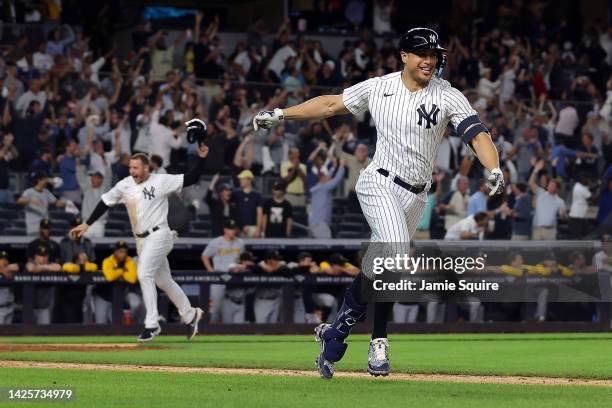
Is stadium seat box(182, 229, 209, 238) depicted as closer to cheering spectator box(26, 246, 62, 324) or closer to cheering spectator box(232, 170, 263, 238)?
cheering spectator box(232, 170, 263, 238)

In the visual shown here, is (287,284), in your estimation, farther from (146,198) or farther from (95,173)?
(146,198)

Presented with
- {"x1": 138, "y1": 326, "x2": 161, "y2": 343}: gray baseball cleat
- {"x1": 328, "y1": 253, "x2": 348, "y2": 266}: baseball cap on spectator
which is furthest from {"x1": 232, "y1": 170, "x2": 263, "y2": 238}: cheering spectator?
{"x1": 138, "y1": 326, "x2": 161, "y2": 343}: gray baseball cleat

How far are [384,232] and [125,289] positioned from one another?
10.2 meters

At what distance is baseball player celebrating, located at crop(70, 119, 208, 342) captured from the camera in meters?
15.2

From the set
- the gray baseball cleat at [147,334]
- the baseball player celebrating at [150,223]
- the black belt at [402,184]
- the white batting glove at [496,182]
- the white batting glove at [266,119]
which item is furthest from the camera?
the baseball player celebrating at [150,223]

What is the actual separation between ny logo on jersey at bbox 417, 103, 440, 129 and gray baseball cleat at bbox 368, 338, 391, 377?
1.42 metres

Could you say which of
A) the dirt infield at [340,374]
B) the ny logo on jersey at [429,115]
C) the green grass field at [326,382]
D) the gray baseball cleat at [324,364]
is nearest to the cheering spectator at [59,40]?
the green grass field at [326,382]

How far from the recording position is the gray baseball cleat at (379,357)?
31.0ft

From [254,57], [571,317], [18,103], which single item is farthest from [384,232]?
[254,57]

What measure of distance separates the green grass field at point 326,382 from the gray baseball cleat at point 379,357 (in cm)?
9

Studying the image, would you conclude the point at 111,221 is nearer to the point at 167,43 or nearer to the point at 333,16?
the point at 167,43

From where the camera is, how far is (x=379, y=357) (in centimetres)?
949

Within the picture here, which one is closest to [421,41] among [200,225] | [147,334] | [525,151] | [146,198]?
[146,198]

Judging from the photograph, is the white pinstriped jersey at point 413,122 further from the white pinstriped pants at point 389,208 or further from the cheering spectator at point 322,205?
the cheering spectator at point 322,205
